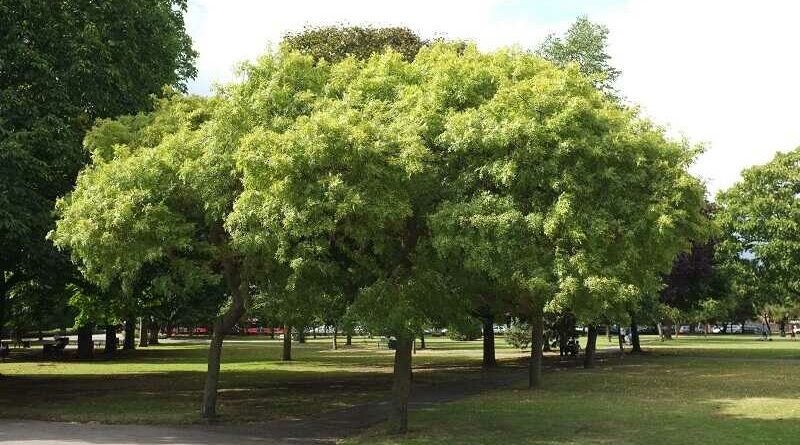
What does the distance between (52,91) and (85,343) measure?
3470cm

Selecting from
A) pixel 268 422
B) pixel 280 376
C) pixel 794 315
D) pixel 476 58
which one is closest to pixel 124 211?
pixel 268 422

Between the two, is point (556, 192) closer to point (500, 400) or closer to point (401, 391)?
point (401, 391)

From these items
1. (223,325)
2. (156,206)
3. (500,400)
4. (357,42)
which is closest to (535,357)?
(500,400)

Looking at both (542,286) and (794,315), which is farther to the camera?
(794,315)

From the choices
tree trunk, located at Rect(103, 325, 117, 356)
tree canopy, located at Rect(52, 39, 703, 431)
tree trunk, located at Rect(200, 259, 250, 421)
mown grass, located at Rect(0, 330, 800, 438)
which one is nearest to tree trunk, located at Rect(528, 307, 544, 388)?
mown grass, located at Rect(0, 330, 800, 438)

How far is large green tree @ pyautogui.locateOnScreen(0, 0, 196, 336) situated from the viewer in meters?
19.7

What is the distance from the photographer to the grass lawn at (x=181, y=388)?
20056mm

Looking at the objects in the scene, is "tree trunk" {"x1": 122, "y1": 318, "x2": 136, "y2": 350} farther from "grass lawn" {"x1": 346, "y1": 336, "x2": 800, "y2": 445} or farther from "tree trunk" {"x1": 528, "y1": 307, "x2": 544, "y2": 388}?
"tree trunk" {"x1": 528, "y1": 307, "x2": 544, "y2": 388}

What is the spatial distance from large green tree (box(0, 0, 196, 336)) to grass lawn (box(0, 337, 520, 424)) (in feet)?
14.6

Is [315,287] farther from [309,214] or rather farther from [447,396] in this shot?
[447,396]

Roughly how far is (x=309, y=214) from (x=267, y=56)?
5.07m

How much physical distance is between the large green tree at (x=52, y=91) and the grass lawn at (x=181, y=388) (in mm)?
4455

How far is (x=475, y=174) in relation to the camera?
1427 centimetres

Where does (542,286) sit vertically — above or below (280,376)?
above
